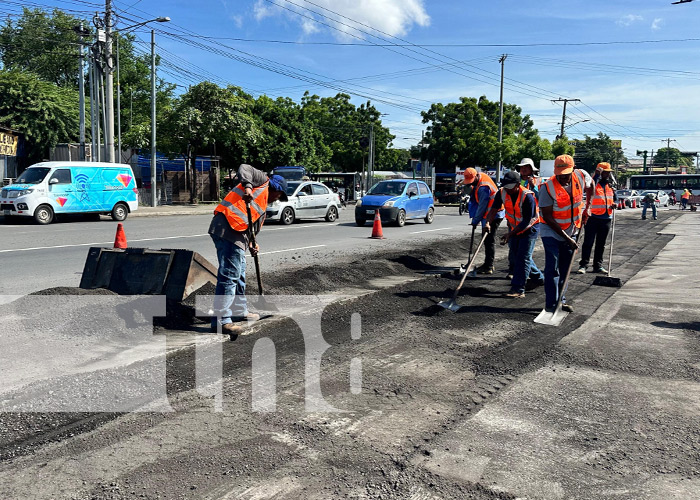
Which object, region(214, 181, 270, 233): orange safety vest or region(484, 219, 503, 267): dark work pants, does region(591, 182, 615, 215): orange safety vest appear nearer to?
region(484, 219, 503, 267): dark work pants

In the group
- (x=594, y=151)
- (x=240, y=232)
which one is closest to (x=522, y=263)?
(x=240, y=232)

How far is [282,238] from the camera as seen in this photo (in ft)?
49.5

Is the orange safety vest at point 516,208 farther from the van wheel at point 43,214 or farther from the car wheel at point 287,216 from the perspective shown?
the van wheel at point 43,214

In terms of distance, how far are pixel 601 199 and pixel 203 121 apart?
73.8ft

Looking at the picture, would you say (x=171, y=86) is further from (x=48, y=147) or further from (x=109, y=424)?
(x=109, y=424)

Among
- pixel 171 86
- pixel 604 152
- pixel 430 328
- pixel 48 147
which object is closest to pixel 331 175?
pixel 48 147

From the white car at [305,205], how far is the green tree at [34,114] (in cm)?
1941

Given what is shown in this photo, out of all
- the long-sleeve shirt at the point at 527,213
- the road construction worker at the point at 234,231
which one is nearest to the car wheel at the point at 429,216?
the long-sleeve shirt at the point at 527,213

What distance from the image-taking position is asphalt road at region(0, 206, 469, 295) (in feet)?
29.9

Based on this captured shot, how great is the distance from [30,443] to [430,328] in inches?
151

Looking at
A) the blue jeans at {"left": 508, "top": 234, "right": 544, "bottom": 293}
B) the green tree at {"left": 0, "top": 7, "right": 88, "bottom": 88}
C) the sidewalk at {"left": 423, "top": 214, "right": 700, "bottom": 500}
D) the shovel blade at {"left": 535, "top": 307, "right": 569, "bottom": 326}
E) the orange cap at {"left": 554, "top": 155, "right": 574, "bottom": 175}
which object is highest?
the green tree at {"left": 0, "top": 7, "right": 88, "bottom": 88}

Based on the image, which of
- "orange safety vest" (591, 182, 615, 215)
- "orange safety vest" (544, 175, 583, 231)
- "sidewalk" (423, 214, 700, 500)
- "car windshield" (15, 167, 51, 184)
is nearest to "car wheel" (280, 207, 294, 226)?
"car windshield" (15, 167, 51, 184)

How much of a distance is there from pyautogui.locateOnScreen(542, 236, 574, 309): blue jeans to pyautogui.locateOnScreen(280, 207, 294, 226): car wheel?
1354 cm

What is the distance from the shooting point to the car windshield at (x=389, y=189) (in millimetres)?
19891
